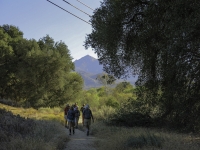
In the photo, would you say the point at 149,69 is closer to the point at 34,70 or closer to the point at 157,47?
the point at 157,47

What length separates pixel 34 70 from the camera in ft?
123

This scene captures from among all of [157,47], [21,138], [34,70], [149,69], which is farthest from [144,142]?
[34,70]

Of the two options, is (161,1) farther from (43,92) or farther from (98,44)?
(43,92)

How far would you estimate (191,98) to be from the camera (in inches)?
350

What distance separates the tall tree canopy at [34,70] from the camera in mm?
37750

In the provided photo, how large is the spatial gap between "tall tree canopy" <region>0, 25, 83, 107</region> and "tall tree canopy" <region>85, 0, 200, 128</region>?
25826 mm

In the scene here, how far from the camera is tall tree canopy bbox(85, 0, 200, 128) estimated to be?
7.98 metres

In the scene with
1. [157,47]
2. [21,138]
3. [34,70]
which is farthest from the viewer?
[34,70]

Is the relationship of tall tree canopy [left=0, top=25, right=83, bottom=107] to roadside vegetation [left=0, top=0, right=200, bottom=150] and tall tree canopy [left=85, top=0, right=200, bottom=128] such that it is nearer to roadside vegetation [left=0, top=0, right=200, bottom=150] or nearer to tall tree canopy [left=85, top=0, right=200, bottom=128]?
roadside vegetation [left=0, top=0, right=200, bottom=150]

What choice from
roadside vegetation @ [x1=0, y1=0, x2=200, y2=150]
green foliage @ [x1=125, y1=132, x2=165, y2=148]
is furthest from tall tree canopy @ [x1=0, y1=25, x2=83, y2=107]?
green foliage @ [x1=125, y1=132, x2=165, y2=148]

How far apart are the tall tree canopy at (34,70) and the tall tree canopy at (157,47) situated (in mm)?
25826

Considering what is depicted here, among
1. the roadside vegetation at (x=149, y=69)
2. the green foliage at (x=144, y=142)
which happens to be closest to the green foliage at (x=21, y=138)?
the roadside vegetation at (x=149, y=69)

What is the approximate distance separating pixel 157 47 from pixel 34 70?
99.9 feet

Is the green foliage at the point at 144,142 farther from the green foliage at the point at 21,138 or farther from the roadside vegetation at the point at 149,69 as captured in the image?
the green foliage at the point at 21,138
